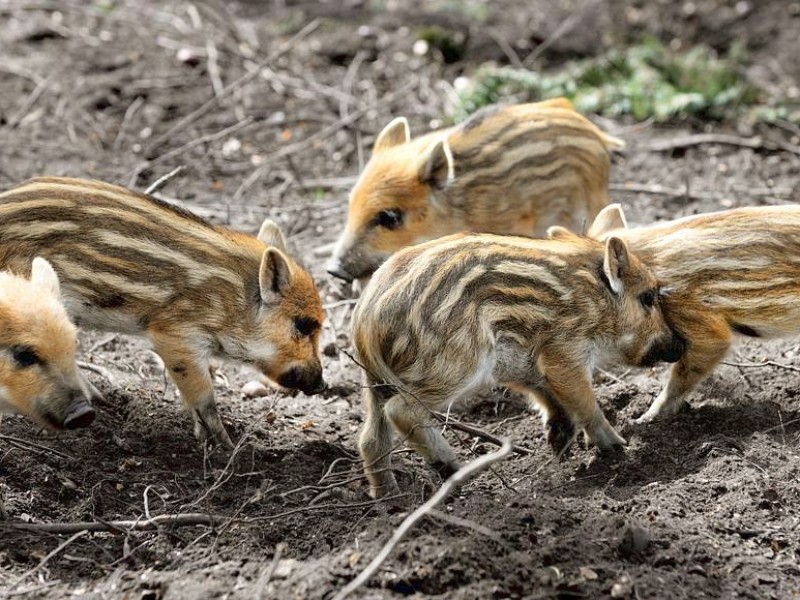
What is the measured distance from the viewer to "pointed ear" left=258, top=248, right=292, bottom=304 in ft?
16.0

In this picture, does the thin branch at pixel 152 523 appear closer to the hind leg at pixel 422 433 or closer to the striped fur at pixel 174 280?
the hind leg at pixel 422 433

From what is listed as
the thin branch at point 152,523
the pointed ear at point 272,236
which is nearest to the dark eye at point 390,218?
the pointed ear at point 272,236

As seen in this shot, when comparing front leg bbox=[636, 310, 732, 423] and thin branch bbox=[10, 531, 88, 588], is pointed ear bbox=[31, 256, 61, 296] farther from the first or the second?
front leg bbox=[636, 310, 732, 423]

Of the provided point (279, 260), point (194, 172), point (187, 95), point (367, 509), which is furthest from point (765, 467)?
point (187, 95)

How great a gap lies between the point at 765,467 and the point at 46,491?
2847 millimetres

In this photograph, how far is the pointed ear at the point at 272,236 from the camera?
530 centimetres

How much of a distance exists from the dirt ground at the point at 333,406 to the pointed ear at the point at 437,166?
0.83 meters

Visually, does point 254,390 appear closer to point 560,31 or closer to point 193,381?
point 193,381

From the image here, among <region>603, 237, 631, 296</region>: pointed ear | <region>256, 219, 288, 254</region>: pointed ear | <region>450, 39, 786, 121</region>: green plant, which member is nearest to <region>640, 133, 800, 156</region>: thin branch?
<region>450, 39, 786, 121</region>: green plant

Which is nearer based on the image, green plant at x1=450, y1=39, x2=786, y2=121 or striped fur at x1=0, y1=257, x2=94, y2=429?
striped fur at x1=0, y1=257, x2=94, y2=429

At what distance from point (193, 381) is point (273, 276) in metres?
0.59

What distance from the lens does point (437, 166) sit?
603cm

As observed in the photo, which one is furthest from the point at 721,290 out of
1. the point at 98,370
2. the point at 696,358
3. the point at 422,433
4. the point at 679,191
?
the point at 98,370

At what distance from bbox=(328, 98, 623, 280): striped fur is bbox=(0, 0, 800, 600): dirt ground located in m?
0.52
